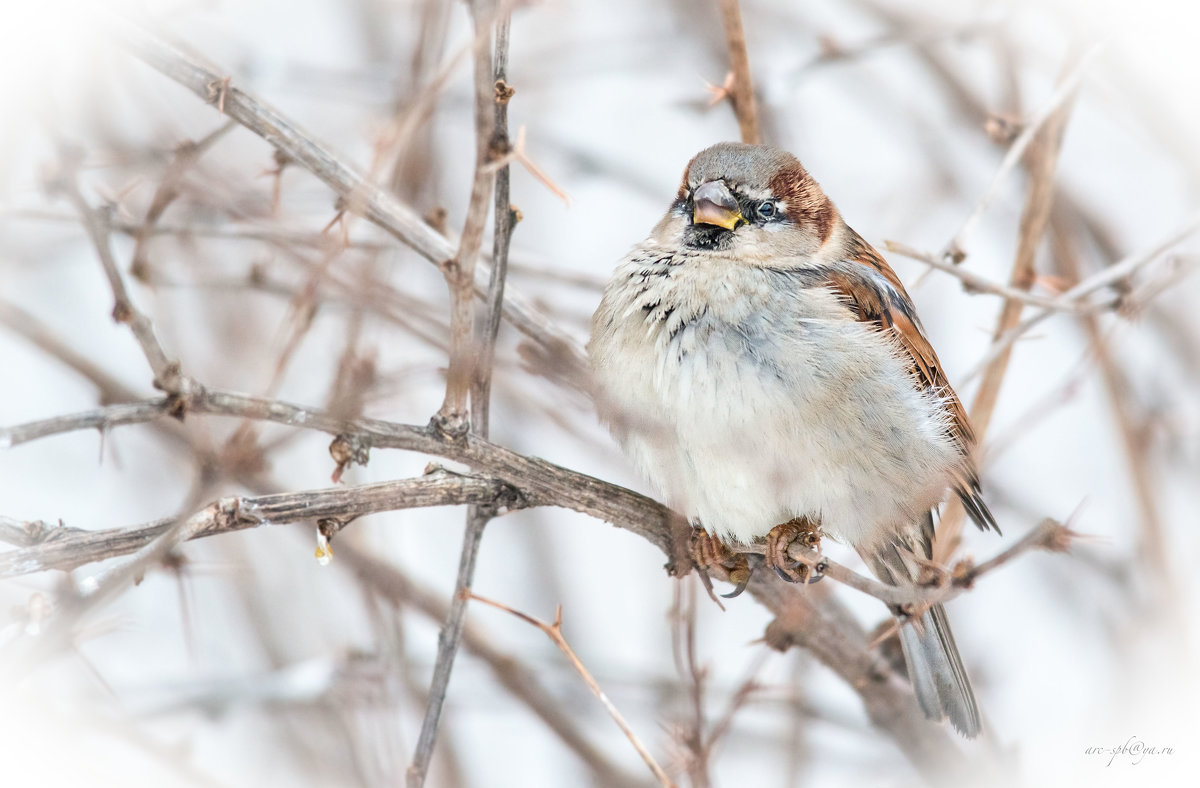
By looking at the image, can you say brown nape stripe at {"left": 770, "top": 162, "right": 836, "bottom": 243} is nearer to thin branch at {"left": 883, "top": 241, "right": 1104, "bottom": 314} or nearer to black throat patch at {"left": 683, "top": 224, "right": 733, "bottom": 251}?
black throat patch at {"left": 683, "top": 224, "right": 733, "bottom": 251}

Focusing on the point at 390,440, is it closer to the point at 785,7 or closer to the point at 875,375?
the point at 875,375

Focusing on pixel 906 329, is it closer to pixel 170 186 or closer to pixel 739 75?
pixel 739 75

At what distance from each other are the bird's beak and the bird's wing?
257 mm

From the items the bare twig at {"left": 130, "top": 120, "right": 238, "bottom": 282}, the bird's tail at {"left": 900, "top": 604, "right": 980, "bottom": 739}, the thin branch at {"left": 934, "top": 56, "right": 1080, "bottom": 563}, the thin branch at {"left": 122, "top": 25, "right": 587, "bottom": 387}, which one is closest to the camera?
the thin branch at {"left": 122, "top": 25, "right": 587, "bottom": 387}

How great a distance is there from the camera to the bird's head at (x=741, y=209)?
2.40 meters

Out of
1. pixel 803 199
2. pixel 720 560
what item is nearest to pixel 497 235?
pixel 720 560

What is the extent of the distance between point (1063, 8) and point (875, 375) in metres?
1.29

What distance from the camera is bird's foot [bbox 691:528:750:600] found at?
2.32 metres

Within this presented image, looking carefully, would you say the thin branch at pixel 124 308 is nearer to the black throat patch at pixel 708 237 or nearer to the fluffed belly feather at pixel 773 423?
the fluffed belly feather at pixel 773 423

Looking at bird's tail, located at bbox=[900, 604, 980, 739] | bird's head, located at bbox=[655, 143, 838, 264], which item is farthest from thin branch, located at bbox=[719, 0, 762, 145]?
bird's tail, located at bbox=[900, 604, 980, 739]

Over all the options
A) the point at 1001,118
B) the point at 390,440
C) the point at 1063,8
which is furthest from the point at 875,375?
the point at 1063,8

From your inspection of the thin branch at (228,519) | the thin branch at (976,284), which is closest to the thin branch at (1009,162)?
the thin branch at (976,284)

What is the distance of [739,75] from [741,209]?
31 cm

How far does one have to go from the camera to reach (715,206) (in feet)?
7.88
